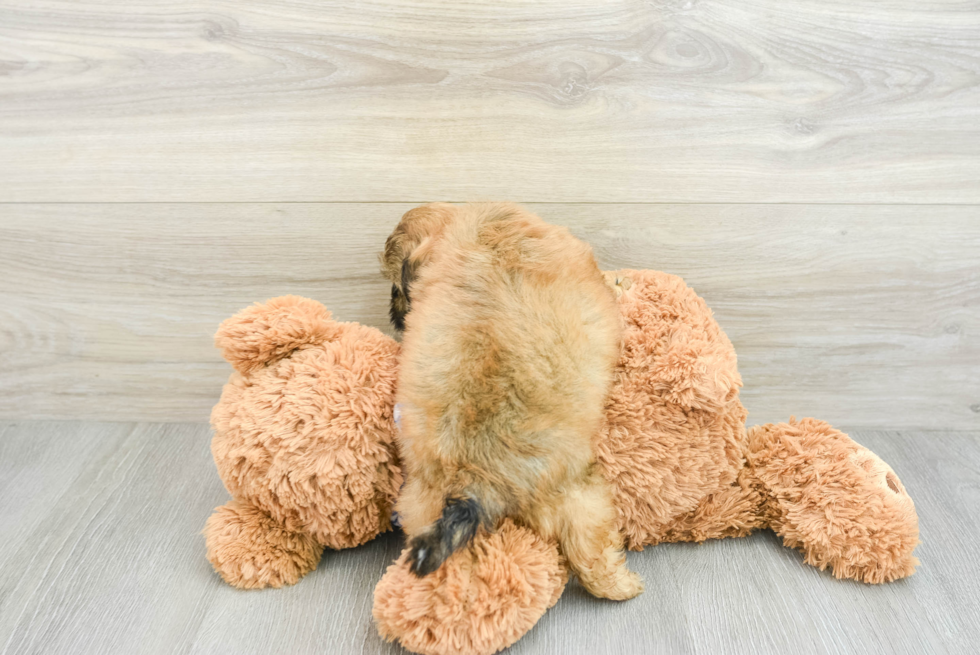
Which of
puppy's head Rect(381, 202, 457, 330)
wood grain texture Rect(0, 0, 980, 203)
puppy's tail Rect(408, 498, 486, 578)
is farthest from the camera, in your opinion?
wood grain texture Rect(0, 0, 980, 203)

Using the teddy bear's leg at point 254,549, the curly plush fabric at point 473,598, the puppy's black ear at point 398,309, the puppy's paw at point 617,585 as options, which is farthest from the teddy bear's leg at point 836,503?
the teddy bear's leg at point 254,549

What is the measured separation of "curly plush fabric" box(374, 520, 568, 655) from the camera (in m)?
0.64

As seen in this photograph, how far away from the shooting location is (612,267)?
3.16 ft

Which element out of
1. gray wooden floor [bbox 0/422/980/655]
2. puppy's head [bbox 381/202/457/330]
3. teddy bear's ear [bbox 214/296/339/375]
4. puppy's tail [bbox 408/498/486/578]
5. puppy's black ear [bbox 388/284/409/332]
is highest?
puppy's head [bbox 381/202/457/330]

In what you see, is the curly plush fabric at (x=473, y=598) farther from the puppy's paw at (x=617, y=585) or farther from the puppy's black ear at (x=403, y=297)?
the puppy's black ear at (x=403, y=297)

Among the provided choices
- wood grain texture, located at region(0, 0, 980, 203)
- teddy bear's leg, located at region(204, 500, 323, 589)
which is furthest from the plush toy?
wood grain texture, located at region(0, 0, 980, 203)

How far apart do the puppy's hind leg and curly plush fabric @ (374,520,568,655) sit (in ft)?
0.11

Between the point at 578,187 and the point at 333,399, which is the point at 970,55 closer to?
the point at 578,187

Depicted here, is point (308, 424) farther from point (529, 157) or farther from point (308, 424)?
point (529, 157)

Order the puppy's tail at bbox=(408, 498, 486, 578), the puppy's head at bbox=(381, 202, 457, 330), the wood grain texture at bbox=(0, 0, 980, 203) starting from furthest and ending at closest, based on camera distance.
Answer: the wood grain texture at bbox=(0, 0, 980, 203) → the puppy's head at bbox=(381, 202, 457, 330) → the puppy's tail at bbox=(408, 498, 486, 578)

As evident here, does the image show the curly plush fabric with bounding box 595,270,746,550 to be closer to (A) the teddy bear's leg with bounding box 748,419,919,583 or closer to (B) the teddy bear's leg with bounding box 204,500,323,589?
(A) the teddy bear's leg with bounding box 748,419,919,583

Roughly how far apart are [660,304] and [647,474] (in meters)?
0.20

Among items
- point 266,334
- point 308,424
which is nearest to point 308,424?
point 308,424

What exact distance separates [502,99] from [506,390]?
1.46 feet
